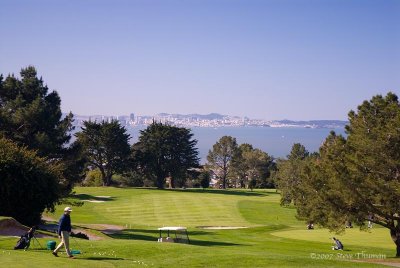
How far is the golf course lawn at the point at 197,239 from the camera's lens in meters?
21.4

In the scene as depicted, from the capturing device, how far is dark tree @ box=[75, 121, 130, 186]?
9881 centimetres

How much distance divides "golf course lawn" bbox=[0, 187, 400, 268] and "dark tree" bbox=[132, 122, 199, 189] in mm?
18525

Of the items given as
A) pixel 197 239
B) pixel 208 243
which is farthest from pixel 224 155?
pixel 208 243

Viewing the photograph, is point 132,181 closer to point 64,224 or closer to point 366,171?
point 366,171

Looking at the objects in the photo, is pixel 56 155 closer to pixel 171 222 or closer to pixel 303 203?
pixel 171 222

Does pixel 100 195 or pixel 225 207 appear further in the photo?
pixel 100 195

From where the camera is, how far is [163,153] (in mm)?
107938

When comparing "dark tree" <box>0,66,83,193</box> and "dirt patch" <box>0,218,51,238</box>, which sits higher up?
"dark tree" <box>0,66,83,193</box>

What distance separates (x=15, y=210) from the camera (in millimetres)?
36250

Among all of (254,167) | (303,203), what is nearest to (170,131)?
(254,167)

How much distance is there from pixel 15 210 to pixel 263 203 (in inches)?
1893

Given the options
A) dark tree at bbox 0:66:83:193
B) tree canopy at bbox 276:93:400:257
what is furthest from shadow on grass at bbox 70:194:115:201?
tree canopy at bbox 276:93:400:257

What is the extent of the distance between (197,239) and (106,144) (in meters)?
61.5

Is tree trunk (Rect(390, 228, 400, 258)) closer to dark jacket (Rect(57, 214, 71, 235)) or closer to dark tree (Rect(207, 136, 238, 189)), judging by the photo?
dark jacket (Rect(57, 214, 71, 235))
